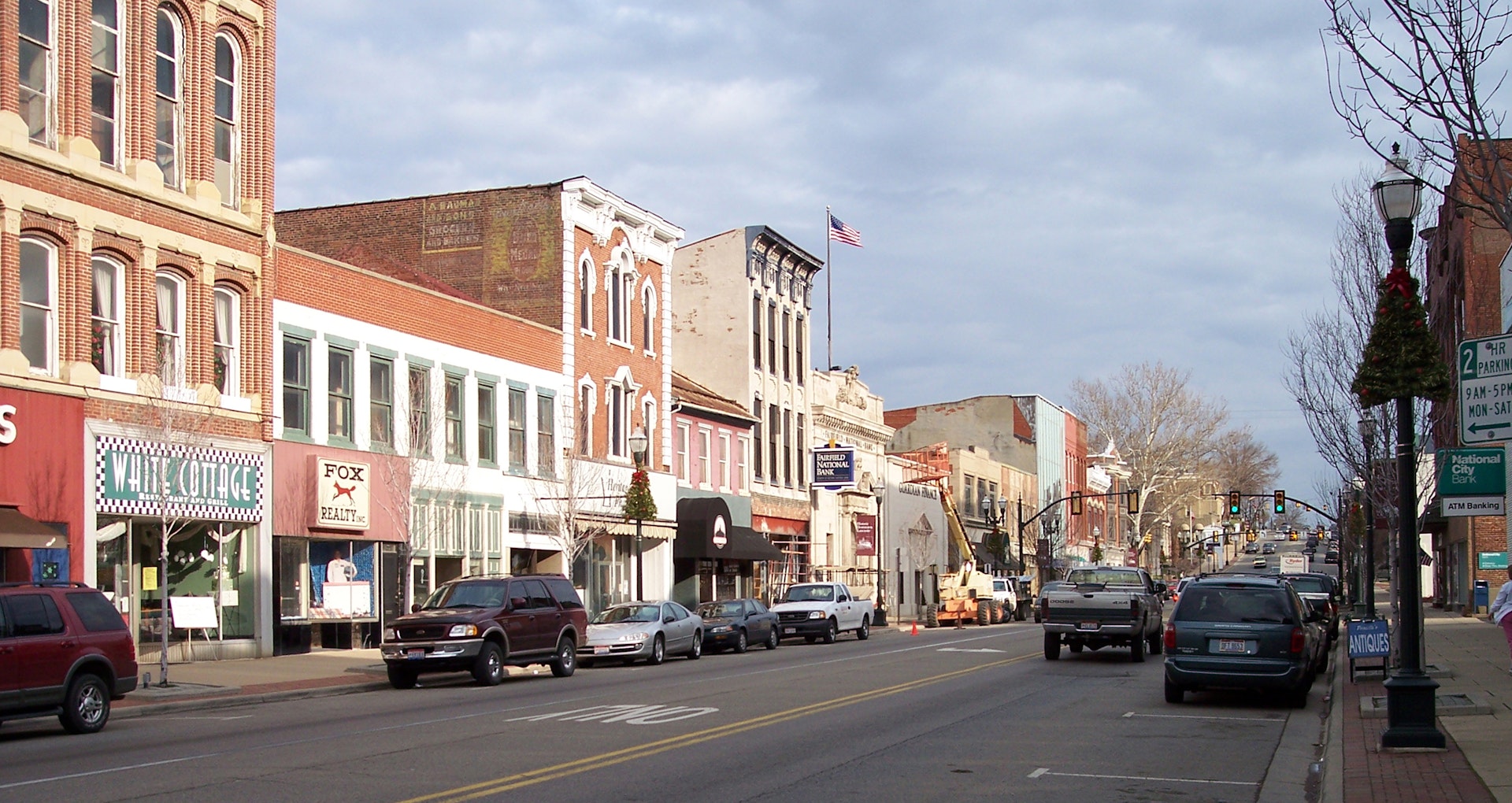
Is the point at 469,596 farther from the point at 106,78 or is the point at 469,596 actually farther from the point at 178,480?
the point at 106,78

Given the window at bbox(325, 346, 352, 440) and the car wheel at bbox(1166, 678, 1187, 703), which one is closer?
the car wheel at bbox(1166, 678, 1187, 703)

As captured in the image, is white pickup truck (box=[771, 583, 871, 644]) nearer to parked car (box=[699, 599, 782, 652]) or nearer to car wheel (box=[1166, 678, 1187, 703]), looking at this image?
parked car (box=[699, 599, 782, 652])

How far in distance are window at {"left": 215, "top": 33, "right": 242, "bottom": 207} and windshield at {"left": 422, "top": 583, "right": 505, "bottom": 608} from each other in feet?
32.6

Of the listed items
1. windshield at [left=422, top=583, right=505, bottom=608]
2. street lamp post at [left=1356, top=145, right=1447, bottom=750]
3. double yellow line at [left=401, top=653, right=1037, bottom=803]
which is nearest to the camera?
double yellow line at [left=401, top=653, right=1037, bottom=803]

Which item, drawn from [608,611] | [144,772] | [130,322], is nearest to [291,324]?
[130,322]

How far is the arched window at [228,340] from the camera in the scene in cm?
2925

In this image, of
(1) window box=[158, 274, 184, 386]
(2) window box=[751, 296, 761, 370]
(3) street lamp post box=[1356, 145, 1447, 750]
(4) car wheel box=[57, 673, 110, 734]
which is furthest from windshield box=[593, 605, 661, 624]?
(2) window box=[751, 296, 761, 370]

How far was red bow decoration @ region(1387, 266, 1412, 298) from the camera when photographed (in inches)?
591

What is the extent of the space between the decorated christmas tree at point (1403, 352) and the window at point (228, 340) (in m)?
21.7

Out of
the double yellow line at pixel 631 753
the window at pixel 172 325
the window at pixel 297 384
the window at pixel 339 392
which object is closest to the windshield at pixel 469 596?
the window at pixel 172 325

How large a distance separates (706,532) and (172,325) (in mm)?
21602

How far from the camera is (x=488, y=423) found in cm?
3834

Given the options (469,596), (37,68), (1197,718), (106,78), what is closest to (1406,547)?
(1197,718)

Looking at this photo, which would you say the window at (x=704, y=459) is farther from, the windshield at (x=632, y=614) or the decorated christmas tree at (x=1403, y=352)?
the decorated christmas tree at (x=1403, y=352)
